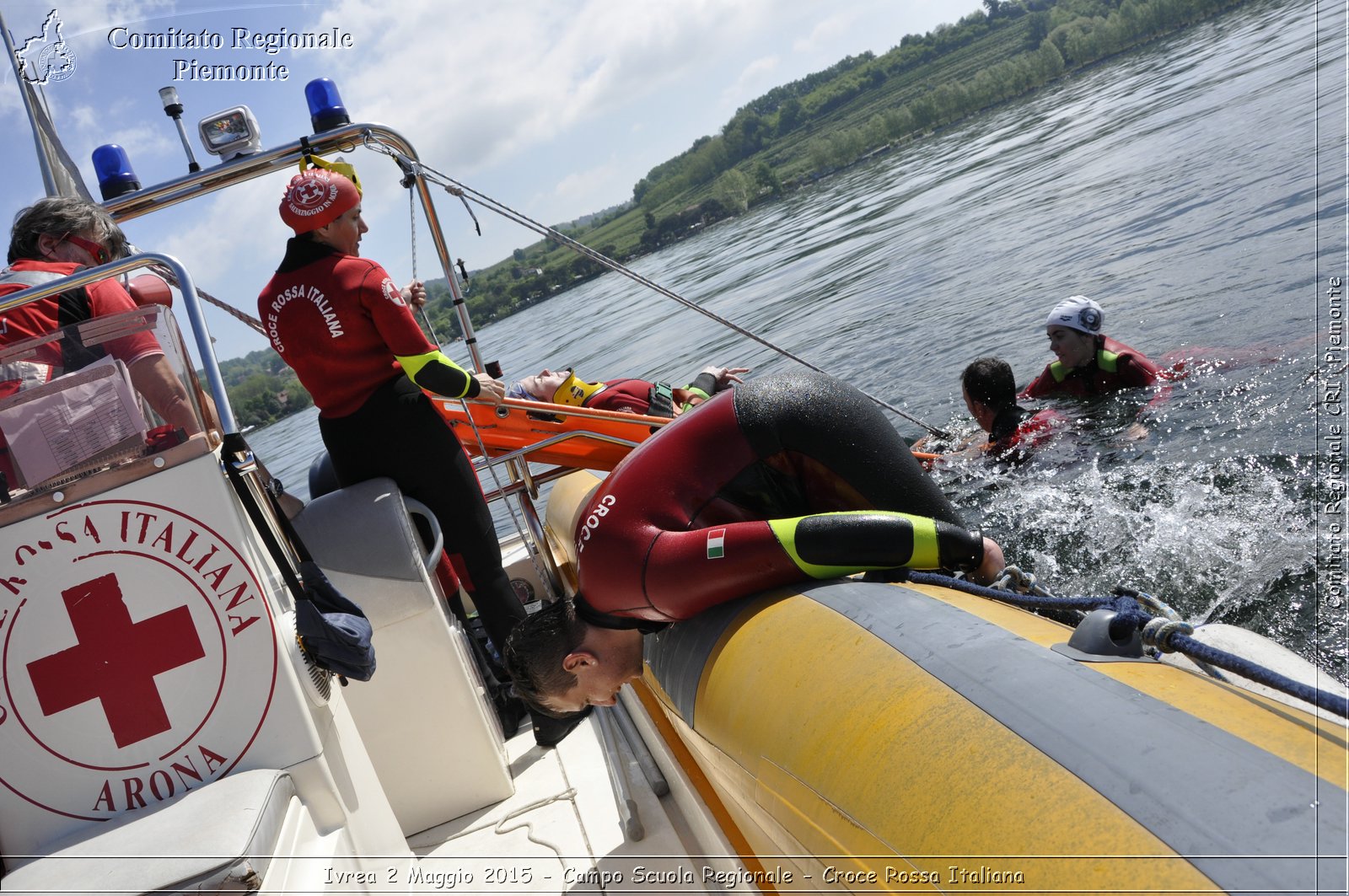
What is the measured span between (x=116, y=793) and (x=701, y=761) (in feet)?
4.40

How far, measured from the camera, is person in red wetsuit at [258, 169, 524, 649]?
10.3ft

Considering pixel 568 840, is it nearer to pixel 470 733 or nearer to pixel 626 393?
pixel 470 733

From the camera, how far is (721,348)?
1270cm

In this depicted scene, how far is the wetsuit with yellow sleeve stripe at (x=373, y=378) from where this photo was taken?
3135mm

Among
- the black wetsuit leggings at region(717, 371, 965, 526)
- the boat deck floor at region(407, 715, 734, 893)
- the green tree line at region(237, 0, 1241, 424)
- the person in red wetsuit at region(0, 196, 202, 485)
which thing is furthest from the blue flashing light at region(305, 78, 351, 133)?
the green tree line at region(237, 0, 1241, 424)

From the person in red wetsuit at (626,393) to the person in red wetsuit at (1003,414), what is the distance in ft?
4.26

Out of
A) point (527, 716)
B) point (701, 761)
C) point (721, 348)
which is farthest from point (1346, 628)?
point (721, 348)

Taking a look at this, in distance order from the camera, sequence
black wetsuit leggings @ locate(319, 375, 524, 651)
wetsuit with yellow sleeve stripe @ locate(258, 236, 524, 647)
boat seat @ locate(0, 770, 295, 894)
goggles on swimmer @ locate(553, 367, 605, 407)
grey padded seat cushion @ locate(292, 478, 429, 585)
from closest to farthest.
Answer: boat seat @ locate(0, 770, 295, 894), grey padded seat cushion @ locate(292, 478, 429, 585), wetsuit with yellow sleeve stripe @ locate(258, 236, 524, 647), black wetsuit leggings @ locate(319, 375, 524, 651), goggles on swimmer @ locate(553, 367, 605, 407)

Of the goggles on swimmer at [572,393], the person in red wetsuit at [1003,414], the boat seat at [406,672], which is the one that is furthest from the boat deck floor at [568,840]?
the person in red wetsuit at [1003,414]

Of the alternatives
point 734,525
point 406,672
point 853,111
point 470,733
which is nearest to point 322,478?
point 406,672

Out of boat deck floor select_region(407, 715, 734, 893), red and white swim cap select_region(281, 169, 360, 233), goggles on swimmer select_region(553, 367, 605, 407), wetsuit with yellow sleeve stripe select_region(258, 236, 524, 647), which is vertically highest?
red and white swim cap select_region(281, 169, 360, 233)

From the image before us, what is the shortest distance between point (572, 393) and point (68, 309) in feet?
9.71

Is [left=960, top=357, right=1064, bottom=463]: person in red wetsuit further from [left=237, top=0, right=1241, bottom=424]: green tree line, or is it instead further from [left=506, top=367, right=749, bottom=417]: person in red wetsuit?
[left=237, top=0, right=1241, bottom=424]: green tree line

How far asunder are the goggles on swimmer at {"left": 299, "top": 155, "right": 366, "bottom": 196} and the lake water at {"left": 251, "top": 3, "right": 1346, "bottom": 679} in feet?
10.4
